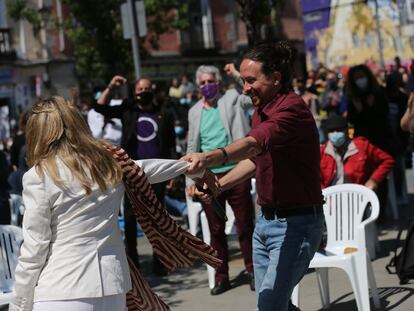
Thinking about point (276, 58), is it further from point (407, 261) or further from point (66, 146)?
point (407, 261)

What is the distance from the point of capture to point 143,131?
336 inches

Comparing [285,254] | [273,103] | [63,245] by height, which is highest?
[273,103]

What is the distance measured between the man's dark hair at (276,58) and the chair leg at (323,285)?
2.50m

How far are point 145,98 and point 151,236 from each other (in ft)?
13.8

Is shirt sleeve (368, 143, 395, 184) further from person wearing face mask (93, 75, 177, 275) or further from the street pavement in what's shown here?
person wearing face mask (93, 75, 177, 275)

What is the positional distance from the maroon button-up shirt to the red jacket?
4.44 meters

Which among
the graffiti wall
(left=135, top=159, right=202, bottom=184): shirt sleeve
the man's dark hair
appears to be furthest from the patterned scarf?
the graffiti wall

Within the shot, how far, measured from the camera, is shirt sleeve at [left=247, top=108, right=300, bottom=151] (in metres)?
4.19

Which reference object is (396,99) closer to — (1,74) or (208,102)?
(208,102)

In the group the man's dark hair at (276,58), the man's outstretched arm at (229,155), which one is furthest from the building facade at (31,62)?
the man's outstretched arm at (229,155)

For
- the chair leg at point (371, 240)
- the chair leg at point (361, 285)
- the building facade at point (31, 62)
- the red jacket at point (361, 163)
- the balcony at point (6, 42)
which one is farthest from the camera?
the balcony at point (6, 42)

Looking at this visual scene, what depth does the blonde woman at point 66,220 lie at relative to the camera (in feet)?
12.5

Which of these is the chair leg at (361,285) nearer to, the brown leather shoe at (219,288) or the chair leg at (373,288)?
the chair leg at (373,288)


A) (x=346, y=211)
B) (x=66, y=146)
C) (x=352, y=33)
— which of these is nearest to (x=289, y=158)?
(x=66, y=146)
